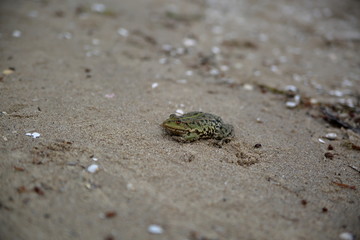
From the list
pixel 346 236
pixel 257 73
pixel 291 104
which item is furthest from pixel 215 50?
pixel 346 236

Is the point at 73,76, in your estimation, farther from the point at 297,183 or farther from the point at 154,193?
the point at 297,183

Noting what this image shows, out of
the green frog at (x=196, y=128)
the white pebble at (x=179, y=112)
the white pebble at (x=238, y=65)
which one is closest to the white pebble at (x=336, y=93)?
the white pebble at (x=238, y=65)

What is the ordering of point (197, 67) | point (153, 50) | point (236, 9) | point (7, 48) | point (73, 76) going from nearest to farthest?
point (73, 76)
point (7, 48)
point (197, 67)
point (153, 50)
point (236, 9)

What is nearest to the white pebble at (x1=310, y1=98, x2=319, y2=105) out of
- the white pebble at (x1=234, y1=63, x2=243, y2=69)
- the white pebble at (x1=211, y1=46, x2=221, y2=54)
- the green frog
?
the white pebble at (x1=234, y1=63, x2=243, y2=69)

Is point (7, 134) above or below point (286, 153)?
above

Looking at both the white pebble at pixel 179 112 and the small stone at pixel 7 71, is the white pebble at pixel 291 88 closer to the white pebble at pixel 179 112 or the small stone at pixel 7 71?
the white pebble at pixel 179 112

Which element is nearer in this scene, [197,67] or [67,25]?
[197,67]

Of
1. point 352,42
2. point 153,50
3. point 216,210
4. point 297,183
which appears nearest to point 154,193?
point 216,210
